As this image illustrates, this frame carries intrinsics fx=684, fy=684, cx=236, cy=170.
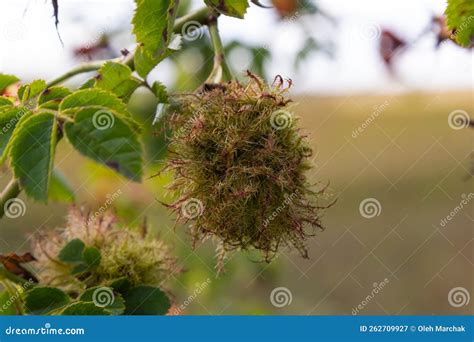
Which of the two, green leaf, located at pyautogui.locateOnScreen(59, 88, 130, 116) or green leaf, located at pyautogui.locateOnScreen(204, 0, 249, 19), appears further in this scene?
green leaf, located at pyautogui.locateOnScreen(59, 88, 130, 116)

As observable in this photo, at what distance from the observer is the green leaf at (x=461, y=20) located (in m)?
1.34

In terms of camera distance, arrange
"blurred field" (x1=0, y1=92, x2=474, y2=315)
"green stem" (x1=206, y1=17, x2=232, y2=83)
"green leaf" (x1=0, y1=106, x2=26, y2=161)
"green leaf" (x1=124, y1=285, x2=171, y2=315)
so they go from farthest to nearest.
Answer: "blurred field" (x1=0, y1=92, x2=474, y2=315) < "green leaf" (x1=124, y1=285, x2=171, y2=315) < "green stem" (x1=206, y1=17, x2=232, y2=83) < "green leaf" (x1=0, y1=106, x2=26, y2=161)

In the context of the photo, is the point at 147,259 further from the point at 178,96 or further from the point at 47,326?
the point at 178,96

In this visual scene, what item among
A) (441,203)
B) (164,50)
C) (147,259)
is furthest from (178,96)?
(441,203)

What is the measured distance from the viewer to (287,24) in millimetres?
2150

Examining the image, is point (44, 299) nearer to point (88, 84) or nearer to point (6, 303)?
point (6, 303)

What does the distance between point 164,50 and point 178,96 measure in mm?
178

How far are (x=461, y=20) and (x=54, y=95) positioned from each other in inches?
33.4

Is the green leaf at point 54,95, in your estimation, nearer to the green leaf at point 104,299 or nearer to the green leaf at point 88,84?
the green leaf at point 88,84

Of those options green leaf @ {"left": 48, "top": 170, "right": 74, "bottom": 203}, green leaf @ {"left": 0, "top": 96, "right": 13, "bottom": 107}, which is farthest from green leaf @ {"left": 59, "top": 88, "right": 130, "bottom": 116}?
green leaf @ {"left": 48, "top": 170, "right": 74, "bottom": 203}

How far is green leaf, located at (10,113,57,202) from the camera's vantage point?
1.31m

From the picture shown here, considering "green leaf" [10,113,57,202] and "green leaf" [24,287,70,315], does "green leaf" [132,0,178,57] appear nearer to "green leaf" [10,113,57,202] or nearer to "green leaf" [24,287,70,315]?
"green leaf" [10,113,57,202]

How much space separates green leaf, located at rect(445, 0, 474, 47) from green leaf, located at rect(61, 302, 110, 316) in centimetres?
90

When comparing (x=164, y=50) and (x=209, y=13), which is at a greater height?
(x=209, y=13)
